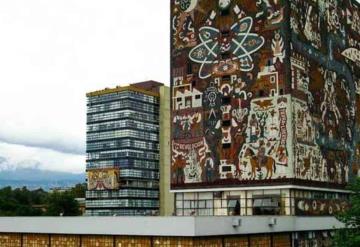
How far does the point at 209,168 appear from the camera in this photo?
4334 cm

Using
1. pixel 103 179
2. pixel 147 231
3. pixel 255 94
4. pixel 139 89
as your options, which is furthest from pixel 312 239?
pixel 139 89

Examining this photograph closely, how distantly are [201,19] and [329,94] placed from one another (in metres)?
11.4

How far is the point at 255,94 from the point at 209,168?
6291 mm

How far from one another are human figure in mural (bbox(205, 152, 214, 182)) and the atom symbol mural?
5967 mm

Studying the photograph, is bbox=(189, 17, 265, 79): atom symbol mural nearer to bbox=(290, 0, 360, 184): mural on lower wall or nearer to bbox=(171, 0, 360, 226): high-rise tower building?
bbox=(171, 0, 360, 226): high-rise tower building

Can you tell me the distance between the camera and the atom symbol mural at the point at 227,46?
42.4 meters

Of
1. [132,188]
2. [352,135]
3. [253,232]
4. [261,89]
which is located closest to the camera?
[253,232]

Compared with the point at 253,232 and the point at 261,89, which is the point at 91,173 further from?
the point at 253,232

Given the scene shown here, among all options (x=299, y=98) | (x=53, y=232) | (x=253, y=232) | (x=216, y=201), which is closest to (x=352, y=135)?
(x=299, y=98)

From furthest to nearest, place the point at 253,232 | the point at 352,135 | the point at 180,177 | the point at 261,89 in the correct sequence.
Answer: the point at 352,135
the point at 180,177
the point at 261,89
the point at 253,232

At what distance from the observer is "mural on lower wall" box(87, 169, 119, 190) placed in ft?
354

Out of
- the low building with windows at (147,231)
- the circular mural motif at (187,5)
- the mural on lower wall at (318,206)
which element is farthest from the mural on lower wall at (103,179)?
the low building with windows at (147,231)

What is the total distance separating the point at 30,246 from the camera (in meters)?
32.2

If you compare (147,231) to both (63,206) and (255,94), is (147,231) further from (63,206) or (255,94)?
(63,206)
